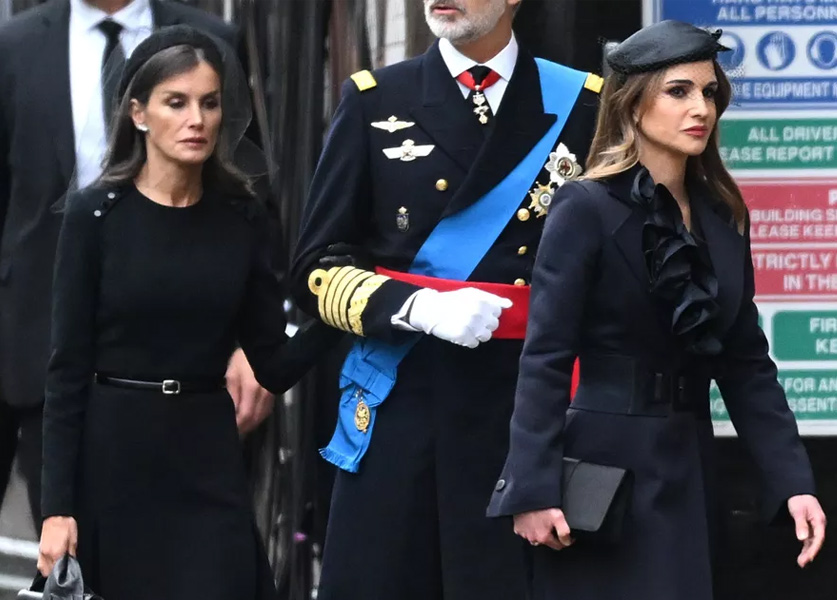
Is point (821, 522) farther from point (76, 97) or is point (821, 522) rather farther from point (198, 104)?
point (76, 97)

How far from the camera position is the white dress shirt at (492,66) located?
548 centimetres

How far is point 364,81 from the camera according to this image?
5.50m

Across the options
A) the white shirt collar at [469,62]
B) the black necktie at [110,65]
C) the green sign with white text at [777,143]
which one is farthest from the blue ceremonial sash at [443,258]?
the green sign with white text at [777,143]

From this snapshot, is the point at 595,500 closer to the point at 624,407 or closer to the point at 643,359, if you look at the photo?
the point at 624,407

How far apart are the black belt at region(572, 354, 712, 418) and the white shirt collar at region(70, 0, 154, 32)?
1.90 metres

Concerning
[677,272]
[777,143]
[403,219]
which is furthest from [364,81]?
[777,143]

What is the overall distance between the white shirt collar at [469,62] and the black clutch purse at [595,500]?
123cm

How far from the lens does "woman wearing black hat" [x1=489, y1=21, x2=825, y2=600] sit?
4.73 metres

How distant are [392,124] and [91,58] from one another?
1.06 meters

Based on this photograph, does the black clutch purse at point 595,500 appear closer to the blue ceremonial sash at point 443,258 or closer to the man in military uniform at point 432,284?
the man in military uniform at point 432,284

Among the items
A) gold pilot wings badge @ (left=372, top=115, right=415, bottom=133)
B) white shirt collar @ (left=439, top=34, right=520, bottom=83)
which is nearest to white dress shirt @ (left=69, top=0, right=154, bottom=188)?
gold pilot wings badge @ (left=372, top=115, right=415, bottom=133)

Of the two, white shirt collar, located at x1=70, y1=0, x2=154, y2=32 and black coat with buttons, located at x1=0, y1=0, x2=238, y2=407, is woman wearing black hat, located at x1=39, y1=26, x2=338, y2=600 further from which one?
white shirt collar, located at x1=70, y1=0, x2=154, y2=32

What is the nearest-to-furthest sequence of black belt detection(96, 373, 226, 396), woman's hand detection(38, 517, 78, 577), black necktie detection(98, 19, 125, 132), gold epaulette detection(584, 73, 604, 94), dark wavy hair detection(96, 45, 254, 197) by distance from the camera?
woman's hand detection(38, 517, 78, 577)
black belt detection(96, 373, 226, 396)
dark wavy hair detection(96, 45, 254, 197)
gold epaulette detection(584, 73, 604, 94)
black necktie detection(98, 19, 125, 132)

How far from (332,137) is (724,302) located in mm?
1176
